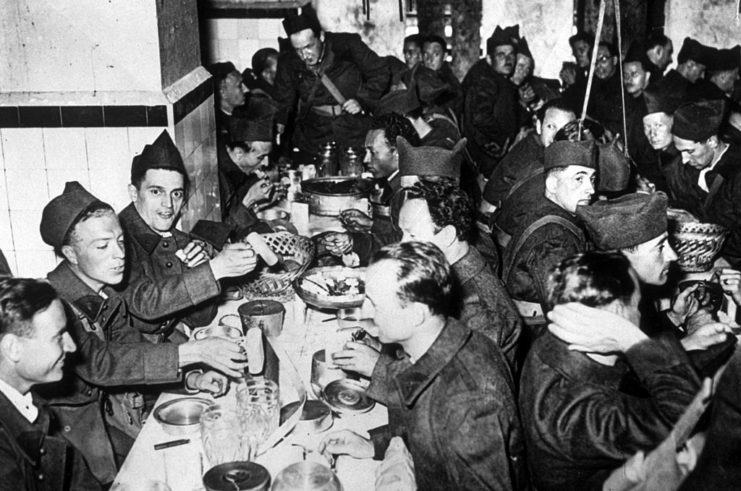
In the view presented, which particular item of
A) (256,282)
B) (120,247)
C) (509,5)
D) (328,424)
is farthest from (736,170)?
(509,5)

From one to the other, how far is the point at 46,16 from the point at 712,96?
323 inches

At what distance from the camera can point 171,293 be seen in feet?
12.9

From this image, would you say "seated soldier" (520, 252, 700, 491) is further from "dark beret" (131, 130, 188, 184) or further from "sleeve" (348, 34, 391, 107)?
"sleeve" (348, 34, 391, 107)

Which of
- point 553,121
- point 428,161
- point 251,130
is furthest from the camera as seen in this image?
point 553,121

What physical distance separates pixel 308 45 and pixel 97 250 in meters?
5.51

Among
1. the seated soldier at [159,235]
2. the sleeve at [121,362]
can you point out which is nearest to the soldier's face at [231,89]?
the seated soldier at [159,235]

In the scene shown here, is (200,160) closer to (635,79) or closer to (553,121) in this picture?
(553,121)

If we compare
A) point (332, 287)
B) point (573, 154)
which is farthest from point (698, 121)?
point (332, 287)

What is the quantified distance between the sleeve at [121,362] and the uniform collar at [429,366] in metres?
1.34

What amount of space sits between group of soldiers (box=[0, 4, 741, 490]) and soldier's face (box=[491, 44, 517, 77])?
449 cm

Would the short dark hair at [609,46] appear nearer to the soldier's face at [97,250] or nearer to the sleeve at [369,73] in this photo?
the sleeve at [369,73]

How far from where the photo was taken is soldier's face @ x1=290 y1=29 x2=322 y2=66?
8.50 metres

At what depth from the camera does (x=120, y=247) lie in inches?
149

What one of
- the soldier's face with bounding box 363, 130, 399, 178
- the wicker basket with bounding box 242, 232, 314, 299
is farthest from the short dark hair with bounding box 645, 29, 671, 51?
the wicker basket with bounding box 242, 232, 314, 299
